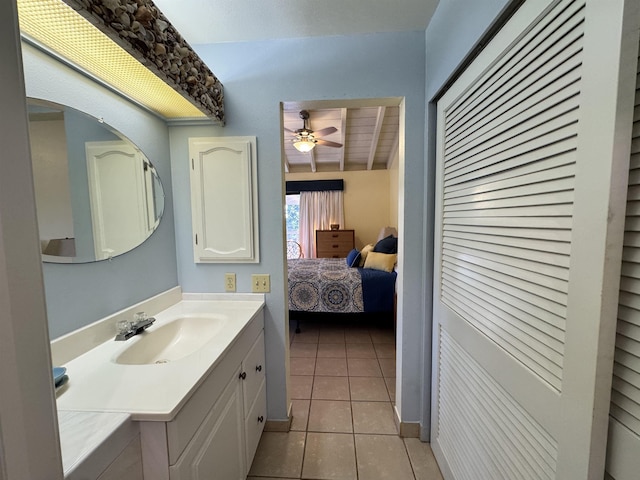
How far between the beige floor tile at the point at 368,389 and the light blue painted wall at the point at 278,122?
0.39 meters

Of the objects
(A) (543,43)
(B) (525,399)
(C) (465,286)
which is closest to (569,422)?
(B) (525,399)

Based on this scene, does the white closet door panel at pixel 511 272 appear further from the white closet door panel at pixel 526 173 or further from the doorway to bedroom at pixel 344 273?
the doorway to bedroom at pixel 344 273

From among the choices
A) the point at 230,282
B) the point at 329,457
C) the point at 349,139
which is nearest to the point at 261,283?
the point at 230,282

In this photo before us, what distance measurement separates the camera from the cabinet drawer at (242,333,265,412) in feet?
4.18

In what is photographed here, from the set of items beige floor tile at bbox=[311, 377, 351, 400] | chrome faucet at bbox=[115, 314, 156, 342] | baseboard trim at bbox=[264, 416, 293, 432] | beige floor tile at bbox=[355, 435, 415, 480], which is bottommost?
beige floor tile at bbox=[311, 377, 351, 400]

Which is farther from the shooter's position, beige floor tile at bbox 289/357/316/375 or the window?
the window

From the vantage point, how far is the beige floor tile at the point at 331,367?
91.2 inches

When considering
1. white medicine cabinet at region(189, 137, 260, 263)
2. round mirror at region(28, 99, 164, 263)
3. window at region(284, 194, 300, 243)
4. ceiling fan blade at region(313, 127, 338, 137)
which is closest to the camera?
round mirror at region(28, 99, 164, 263)

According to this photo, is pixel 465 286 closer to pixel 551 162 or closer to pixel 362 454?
pixel 551 162

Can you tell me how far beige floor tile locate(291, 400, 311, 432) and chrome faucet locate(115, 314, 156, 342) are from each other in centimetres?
114

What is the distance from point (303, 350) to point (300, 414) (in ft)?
3.07

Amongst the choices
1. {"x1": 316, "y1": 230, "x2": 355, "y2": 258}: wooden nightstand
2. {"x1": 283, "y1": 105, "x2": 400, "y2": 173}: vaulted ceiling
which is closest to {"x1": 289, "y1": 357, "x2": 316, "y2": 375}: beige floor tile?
{"x1": 283, "y1": 105, "x2": 400, "y2": 173}: vaulted ceiling

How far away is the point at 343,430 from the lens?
5.49ft

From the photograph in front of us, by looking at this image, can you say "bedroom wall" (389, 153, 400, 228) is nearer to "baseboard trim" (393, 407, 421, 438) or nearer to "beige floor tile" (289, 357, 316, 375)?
"beige floor tile" (289, 357, 316, 375)
